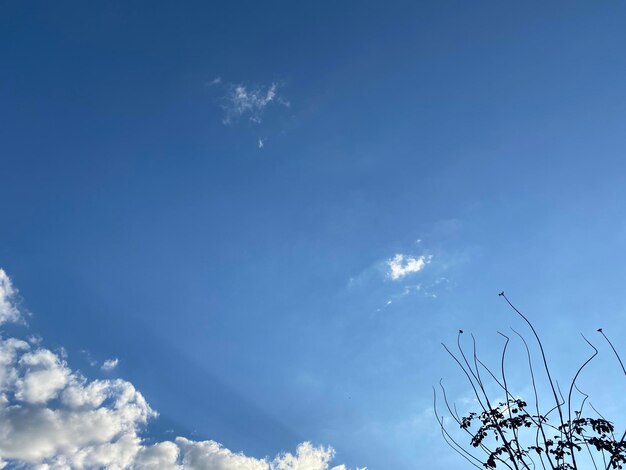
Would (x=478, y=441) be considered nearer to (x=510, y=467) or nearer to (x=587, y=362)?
(x=510, y=467)

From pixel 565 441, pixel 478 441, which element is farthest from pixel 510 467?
pixel 565 441

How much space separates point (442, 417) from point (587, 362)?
4181mm

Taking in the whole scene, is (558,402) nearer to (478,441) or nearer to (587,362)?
(587,362)

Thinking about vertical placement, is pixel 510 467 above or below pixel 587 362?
below

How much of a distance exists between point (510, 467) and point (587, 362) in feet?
11.4

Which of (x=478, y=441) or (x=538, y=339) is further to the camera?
(x=478, y=441)

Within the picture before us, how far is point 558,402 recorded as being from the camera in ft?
40.3

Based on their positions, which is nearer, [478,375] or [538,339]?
[538,339]

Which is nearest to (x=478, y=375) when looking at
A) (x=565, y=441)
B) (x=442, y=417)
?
(x=442, y=417)

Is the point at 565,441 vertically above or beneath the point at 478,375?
beneath

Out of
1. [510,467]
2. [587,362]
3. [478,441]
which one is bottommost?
[510,467]

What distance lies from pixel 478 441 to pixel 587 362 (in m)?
4.09

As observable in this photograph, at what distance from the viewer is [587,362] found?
39.0ft

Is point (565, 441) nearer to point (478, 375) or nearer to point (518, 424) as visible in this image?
point (518, 424)
